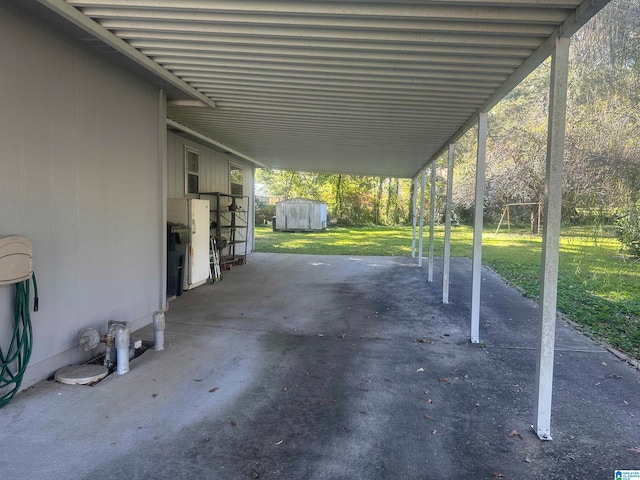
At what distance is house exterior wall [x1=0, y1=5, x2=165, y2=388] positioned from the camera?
9.86 ft

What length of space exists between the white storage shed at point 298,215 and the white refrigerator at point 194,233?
49.5 feet

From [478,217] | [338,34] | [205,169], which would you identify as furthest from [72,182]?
[205,169]

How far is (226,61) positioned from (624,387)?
4.50m

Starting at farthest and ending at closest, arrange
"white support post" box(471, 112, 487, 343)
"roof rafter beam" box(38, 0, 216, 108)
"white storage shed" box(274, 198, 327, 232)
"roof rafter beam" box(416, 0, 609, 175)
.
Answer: "white storage shed" box(274, 198, 327, 232)
"white support post" box(471, 112, 487, 343)
"roof rafter beam" box(38, 0, 216, 108)
"roof rafter beam" box(416, 0, 609, 175)

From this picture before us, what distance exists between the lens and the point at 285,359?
13.2 ft

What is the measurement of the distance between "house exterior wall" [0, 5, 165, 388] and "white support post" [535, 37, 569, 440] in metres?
3.74

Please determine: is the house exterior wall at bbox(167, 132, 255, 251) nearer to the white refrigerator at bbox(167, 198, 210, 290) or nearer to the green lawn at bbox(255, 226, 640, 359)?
the white refrigerator at bbox(167, 198, 210, 290)

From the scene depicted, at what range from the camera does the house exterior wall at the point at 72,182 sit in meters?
3.00

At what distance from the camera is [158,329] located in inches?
160

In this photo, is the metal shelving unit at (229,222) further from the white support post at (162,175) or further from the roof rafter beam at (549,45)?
the roof rafter beam at (549,45)

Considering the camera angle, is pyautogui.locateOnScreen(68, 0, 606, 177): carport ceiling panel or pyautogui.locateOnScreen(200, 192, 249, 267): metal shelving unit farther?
pyautogui.locateOnScreen(200, 192, 249, 267): metal shelving unit

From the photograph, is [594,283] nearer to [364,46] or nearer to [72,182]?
[364,46]

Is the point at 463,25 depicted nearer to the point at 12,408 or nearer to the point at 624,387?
the point at 624,387

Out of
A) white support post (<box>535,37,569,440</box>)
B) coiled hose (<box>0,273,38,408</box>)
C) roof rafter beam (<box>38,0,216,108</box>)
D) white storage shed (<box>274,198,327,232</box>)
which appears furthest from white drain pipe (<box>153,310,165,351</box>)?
white storage shed (<box>274,198,327,232</box>)
